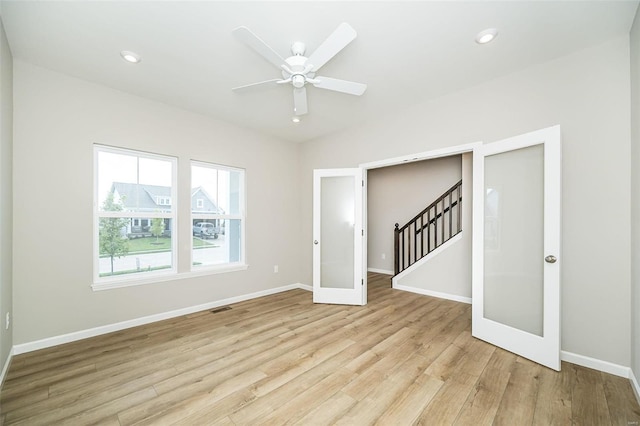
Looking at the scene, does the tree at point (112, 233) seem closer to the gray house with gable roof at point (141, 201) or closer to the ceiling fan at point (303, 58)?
the gray house with gable roof at point (141, 201)

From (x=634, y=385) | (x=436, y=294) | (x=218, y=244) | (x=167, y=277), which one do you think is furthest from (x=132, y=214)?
(x=634, y=385)

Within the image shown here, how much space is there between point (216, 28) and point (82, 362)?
3140 mm

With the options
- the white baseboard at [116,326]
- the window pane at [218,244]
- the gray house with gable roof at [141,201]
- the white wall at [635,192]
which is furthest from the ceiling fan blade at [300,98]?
the white baseboard at [116,326]

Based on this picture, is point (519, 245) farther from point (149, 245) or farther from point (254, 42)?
point (149, 245)

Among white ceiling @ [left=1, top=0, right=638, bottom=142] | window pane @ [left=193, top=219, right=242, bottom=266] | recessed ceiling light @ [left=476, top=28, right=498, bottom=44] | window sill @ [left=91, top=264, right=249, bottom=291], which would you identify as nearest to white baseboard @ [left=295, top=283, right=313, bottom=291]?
window sill @ [left=91, top=264, right=249, bottom=291]

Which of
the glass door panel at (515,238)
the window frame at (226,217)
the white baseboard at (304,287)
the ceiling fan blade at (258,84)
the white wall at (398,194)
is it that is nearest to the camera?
the ceiling fan blade at (258,84)

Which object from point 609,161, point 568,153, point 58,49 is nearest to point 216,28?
point 58,49

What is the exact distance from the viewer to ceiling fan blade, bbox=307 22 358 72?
1.75 m

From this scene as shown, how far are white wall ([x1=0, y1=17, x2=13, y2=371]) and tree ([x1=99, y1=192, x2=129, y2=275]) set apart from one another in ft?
2.35

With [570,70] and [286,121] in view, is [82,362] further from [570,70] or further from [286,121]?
[570,70]

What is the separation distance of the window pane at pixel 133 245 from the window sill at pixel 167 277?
0.15 meters

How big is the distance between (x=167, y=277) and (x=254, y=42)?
9.94ft

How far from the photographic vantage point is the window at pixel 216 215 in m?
3.84

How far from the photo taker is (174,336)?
289cm
